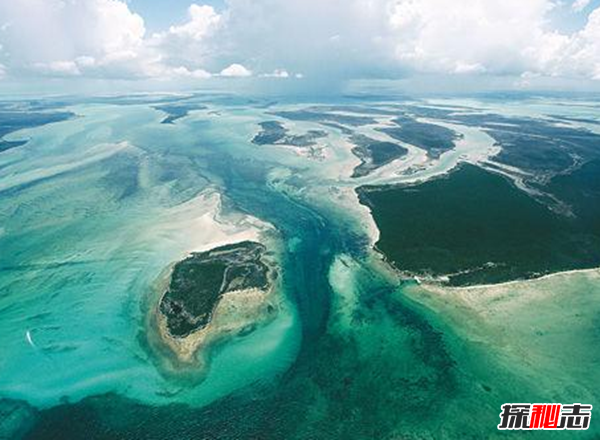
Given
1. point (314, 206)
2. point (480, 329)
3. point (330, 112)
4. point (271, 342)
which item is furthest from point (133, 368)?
point (330, 112)

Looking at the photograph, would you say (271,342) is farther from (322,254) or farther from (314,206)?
(314,206)

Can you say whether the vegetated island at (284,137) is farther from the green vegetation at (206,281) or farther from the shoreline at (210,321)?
the green vegetation at (206,281)

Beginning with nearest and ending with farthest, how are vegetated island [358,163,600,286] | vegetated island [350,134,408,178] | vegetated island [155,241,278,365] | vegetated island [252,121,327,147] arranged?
vegetated island [155,241,278,365] < vegetated island [358,163,600,286] < vegetated island [350,134,408,178] < vegetated island [252,121,327,147]

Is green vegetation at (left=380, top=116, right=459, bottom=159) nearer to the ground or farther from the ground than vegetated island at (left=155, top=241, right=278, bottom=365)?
nearer to the ground

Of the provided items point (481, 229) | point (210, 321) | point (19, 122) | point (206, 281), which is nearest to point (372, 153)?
point (481, 229)

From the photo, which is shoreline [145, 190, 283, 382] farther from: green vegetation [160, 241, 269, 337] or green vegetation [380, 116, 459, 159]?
green vegetation [380, 116, 459, 159]

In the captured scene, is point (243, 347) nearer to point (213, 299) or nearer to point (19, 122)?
point (213, 299)

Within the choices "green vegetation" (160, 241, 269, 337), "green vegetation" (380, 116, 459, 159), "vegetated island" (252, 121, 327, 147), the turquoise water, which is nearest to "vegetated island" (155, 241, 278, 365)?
"green vegetation" (160, 241, 269, 337)
